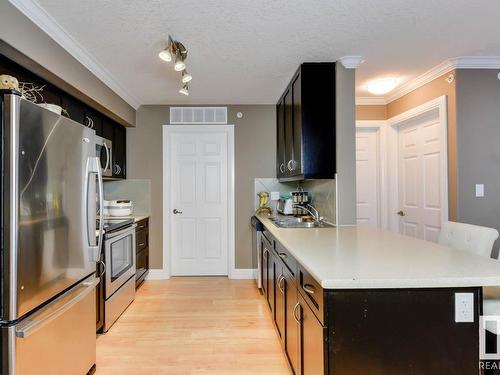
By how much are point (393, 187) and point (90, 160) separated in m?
3.42

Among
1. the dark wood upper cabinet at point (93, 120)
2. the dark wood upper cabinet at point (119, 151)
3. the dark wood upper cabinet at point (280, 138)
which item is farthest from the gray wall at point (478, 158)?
the dark wood upper cabinet at point (119, 151)

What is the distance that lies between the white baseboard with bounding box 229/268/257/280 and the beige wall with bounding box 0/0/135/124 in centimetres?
256

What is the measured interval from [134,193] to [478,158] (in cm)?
390

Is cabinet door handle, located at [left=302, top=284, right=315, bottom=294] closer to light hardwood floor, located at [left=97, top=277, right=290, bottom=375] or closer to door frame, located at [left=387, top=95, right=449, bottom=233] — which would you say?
light hardwood floor, located at [left=97, top=277, right=290, bottom=375]

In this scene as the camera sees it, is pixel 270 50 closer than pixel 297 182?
Yes

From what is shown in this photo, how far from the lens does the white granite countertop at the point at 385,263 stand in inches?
45.1

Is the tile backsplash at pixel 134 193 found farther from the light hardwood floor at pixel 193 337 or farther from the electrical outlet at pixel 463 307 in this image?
the electrical outlet at pixel 463 307

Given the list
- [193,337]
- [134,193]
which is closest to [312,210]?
[193,337]

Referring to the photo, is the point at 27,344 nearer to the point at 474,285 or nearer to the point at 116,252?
the point at 116,252

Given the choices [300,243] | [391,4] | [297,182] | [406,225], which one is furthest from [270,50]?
[406,225]

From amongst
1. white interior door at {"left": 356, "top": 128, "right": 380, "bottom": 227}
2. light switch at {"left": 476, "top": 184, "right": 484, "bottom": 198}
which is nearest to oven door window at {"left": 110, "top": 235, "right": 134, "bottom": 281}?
white interior door at {"left": 356, "top": 128, "right": 380, "bottom": 227}

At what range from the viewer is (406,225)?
3520 millimetres

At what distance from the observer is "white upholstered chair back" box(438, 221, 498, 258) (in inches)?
67.1

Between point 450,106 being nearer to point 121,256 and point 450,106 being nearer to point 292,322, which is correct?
point 292,322
